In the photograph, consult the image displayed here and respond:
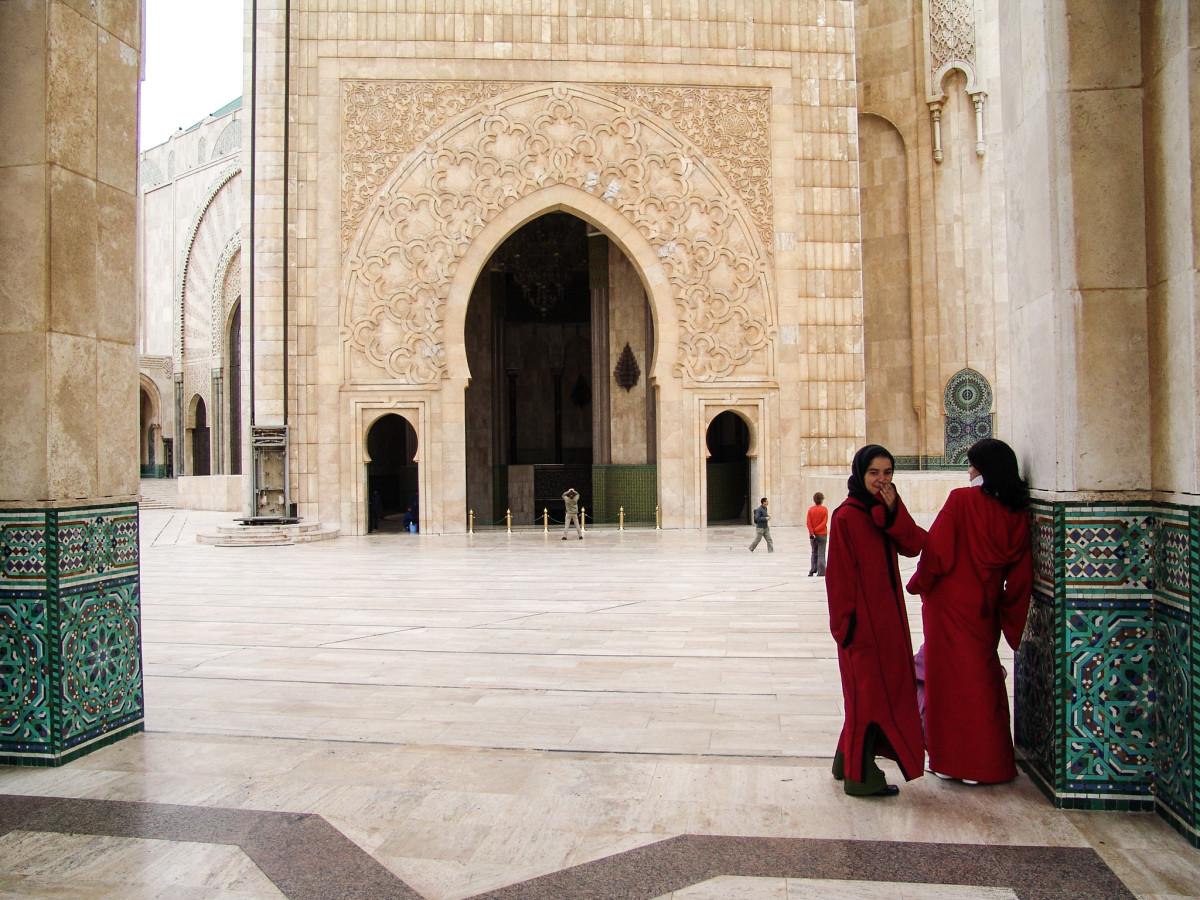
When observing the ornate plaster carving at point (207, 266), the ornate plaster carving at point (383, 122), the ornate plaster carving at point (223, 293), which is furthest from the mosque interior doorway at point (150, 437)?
the ornate plaster carving at point (383, 122)

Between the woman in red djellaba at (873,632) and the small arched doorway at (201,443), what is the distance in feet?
73.7

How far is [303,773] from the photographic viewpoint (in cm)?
270

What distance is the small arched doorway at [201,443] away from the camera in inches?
891

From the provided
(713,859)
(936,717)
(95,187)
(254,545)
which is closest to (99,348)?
(95,187)

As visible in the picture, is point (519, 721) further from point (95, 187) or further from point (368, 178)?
point (368, 178)

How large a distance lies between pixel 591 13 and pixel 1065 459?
1127 centimetres

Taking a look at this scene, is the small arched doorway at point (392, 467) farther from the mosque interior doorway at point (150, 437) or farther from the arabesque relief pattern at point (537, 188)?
the mosque interior doorway at point (150, 437)

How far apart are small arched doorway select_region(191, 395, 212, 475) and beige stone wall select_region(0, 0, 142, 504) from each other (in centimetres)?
2102

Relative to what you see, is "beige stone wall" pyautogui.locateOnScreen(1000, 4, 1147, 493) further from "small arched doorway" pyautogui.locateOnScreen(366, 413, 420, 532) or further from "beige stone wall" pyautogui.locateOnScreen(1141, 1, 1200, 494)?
"small arched doorway" pyautogui.locateOnScreen(366, 413, 420, 532)

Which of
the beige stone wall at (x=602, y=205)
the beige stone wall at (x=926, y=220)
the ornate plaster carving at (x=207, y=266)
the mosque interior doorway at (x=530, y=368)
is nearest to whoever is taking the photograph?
the beige stone wall at (x=602, y=205)

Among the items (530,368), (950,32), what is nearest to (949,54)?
(950,32)

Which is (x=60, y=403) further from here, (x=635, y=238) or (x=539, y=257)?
(x=539, y=257)

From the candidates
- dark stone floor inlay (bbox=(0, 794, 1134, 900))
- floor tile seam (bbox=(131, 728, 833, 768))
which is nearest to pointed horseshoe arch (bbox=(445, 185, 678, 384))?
floor tile seam (bbox=(131, 728, 833, 768))

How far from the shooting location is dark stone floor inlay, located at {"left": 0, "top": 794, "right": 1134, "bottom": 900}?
1953mm
